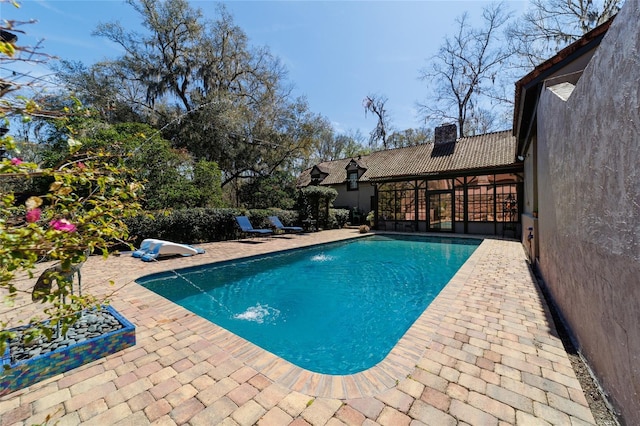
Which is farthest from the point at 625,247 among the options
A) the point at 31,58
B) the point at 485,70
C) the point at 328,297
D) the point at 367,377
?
the point at 485,70

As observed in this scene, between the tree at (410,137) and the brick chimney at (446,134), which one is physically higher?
the tree at (410,137)

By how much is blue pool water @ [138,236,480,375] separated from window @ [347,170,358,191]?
34.4 feet

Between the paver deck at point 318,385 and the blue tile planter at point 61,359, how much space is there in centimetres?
8

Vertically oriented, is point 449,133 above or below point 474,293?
above

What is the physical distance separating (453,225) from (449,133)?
6.13 meters

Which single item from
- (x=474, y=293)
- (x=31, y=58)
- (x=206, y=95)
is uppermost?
(x=206, y=95)

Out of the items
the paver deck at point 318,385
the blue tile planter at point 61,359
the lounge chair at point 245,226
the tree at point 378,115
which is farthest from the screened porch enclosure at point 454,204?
the blue tile planter at point 61,359

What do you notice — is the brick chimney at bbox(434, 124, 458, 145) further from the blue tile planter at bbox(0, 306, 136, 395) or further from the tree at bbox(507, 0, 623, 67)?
the blue tile planter at bbox(0, 306, 136, 395)

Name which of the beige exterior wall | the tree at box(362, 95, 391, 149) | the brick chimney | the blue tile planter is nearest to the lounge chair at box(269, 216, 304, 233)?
the beige exterior wall

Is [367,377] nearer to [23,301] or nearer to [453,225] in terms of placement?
[23,301]

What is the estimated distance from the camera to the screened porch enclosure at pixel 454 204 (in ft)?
41.6

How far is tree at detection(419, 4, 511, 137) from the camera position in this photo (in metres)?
19.5

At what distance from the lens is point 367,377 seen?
2.47m

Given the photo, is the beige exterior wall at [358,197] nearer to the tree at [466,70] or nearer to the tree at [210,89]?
the tree at [210,89]
